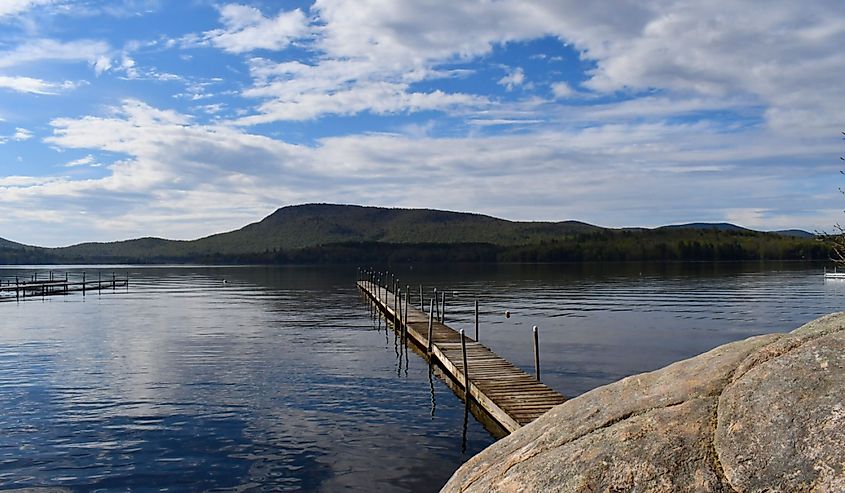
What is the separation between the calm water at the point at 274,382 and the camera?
55.0ft

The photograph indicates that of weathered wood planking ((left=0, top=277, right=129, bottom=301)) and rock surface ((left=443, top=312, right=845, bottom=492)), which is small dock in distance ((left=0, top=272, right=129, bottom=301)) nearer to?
weathered wood planking ((left=0, top=277, right=129, bottom=301))

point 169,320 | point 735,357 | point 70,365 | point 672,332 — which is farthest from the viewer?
point 169,320

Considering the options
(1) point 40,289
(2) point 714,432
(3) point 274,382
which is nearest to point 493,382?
(3) point 274,382

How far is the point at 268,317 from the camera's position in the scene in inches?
2106

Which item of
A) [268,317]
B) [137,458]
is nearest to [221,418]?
[137,458]

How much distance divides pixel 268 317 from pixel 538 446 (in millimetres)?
48257

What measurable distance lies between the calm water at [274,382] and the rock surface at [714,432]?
9270 mm

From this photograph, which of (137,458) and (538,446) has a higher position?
(538,446)

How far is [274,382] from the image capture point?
2705 cm

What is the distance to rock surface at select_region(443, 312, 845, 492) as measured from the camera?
5.28 m

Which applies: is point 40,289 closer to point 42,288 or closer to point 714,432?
point 42,288

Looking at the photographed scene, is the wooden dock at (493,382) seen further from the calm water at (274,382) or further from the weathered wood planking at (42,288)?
the weathered wood planking at (42,288)

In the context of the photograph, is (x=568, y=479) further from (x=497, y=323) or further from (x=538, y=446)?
(x=497, y=323)

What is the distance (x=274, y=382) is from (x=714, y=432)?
2288 cm
